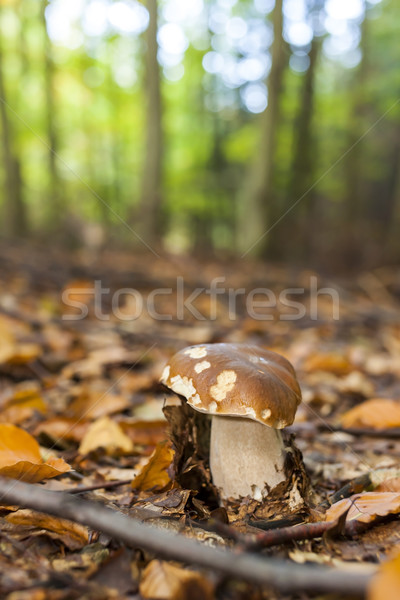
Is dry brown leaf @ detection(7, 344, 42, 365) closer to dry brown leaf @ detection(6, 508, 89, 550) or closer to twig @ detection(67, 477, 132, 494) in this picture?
twig @ detection(67, 477, 132, 494)

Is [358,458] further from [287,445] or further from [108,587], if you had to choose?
[108,587]

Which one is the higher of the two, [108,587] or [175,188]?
[108,587]

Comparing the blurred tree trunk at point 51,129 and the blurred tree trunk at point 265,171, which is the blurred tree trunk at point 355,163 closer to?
the blurred tree trunk at point 265,171

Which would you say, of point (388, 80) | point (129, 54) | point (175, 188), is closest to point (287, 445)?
point (388, 80)

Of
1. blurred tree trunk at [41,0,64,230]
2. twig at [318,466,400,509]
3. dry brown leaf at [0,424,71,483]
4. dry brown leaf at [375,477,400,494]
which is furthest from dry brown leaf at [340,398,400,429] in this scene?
blurred tree trunk at [41,0,64,230]

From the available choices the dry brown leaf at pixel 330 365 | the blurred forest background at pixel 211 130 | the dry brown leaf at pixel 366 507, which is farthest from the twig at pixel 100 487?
the blurred forest background at pixel 211 130

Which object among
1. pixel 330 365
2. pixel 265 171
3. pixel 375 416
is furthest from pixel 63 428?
pixel 265 171
